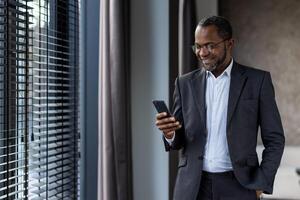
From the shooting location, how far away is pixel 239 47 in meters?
3.43

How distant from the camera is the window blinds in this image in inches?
77.4

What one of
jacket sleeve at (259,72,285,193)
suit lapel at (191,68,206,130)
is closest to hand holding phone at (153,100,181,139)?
suit lapel at (191,68,206,130)

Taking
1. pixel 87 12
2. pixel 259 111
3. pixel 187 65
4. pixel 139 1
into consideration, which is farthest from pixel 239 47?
pixel 259 111

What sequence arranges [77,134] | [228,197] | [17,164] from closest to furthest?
[228,197], [17,164], [77,134]

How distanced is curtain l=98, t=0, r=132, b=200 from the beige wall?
1.25 metres

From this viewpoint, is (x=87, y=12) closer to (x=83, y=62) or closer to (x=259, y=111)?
(x=83, y=62)

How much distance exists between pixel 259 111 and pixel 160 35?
124 cm

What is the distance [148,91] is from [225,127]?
1174 millimetres

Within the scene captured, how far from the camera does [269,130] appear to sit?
1.69 meters

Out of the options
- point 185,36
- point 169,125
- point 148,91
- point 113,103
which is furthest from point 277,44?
point 169,125

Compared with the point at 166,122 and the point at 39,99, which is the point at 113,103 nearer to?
the point at 39,99

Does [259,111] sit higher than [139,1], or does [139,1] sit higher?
[139,1]

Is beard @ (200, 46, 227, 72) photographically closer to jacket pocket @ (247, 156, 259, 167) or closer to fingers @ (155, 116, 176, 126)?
fingers @ (155, 116, 176, 126)

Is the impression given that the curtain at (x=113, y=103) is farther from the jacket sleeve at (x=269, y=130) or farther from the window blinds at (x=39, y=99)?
the jacket sleeve at (x=269, y=130)
